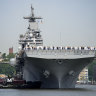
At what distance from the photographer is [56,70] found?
90.5m

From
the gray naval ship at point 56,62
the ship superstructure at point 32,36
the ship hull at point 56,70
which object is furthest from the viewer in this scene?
the ship superstructure at point 32,36

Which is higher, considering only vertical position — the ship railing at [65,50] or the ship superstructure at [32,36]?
the ship superstructure at [32,36]

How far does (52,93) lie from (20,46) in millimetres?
38395

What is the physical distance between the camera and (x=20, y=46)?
387ft

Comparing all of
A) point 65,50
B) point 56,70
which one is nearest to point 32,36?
point 56,70

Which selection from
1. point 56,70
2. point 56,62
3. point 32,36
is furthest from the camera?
point 32,36

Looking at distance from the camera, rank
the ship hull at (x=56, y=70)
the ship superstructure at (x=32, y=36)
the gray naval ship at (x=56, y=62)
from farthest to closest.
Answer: the ship superstructure at (x=32, y=36) → the ship hull at (x=56, y=70) → the gray naval ship at (x=56, y=62)

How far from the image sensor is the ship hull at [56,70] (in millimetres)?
90125

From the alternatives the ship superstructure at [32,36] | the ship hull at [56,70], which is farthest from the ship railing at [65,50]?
the ship superstructure at [32,36]

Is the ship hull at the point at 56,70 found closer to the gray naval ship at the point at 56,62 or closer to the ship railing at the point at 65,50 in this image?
the gray naval ship at the point at 56,62

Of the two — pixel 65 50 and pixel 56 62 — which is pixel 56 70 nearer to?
pixel 56 62

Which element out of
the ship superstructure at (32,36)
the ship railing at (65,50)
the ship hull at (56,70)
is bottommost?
the ship hull at (56,70)

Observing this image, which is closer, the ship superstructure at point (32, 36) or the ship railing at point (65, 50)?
the ship railing at point (65, 50)

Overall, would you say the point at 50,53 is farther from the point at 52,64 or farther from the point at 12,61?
the point at 12,61
